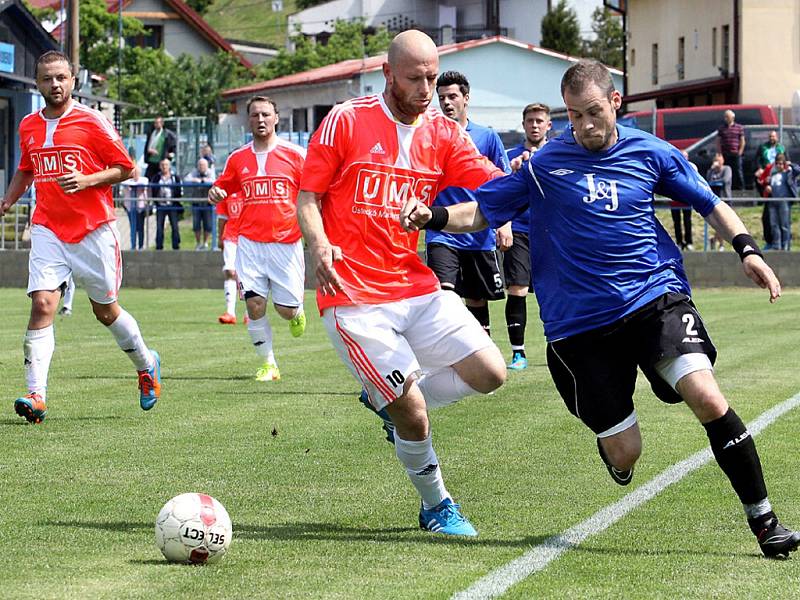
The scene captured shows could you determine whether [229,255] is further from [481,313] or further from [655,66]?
[655,66]

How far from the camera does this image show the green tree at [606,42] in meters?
80.4

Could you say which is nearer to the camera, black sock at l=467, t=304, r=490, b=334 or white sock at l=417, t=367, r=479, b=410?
white sock at l=417, t=367, r=479, b=410

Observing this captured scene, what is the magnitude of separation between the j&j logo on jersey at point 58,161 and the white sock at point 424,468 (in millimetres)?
4422

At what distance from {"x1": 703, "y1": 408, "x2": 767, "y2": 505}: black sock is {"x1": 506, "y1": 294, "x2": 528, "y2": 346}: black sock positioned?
7536 millimetres

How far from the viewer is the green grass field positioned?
5496 millimetres

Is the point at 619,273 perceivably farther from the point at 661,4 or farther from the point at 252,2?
the point at 252,2

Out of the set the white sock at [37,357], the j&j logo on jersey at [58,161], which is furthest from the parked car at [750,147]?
the white sock at [37,357]

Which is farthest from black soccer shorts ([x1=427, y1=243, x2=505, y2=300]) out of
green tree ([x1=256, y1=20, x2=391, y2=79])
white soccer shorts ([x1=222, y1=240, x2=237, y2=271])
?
green tree ([x1=256, y1=20, x2=391, y2=79])

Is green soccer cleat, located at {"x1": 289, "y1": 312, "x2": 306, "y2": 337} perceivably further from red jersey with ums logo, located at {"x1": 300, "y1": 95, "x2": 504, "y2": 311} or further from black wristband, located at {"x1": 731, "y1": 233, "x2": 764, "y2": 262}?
black wristband, located at {"x1": 731, "y1": 233, "x2": 764, "y2": 262}

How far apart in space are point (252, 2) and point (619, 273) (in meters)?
133

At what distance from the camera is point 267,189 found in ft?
43.0

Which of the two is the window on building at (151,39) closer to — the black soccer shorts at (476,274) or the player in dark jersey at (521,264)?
the player in dark jersey at (521,264)

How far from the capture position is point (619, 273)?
6.27 m

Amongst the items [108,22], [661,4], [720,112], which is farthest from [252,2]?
[720,112]
